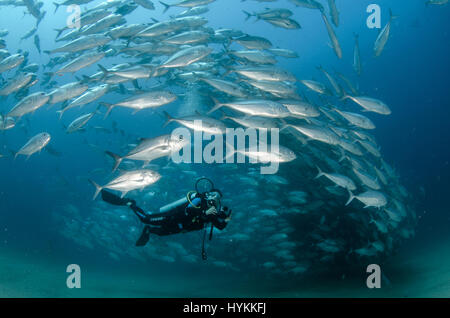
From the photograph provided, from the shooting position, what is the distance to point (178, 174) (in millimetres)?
15102

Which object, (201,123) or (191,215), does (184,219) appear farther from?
(201,123)

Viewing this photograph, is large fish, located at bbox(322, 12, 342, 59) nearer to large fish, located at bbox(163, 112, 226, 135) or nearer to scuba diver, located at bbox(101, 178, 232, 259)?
large fish, located at bbox(163, 112, 226, 135)

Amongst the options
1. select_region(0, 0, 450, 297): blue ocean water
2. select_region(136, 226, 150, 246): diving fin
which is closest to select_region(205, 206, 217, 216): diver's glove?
select_region(136, 226, 150, 246): diving fin

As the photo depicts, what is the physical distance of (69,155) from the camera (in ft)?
173

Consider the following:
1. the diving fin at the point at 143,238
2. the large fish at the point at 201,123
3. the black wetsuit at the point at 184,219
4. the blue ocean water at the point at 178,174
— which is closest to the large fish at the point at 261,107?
the large fish at the point at 201,123

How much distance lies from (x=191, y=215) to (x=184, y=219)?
0.76ft

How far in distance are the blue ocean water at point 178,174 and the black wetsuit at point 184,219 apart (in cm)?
435

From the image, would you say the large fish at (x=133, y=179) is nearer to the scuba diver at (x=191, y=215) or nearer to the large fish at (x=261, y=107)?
the scuba diver at (x=191, y=215)

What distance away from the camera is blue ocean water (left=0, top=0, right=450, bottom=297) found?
10.4 m

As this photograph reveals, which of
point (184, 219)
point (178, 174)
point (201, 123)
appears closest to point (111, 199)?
point (184, 219)

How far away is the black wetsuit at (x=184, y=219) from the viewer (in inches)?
157

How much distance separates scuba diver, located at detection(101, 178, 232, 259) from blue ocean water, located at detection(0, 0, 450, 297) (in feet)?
14.4
